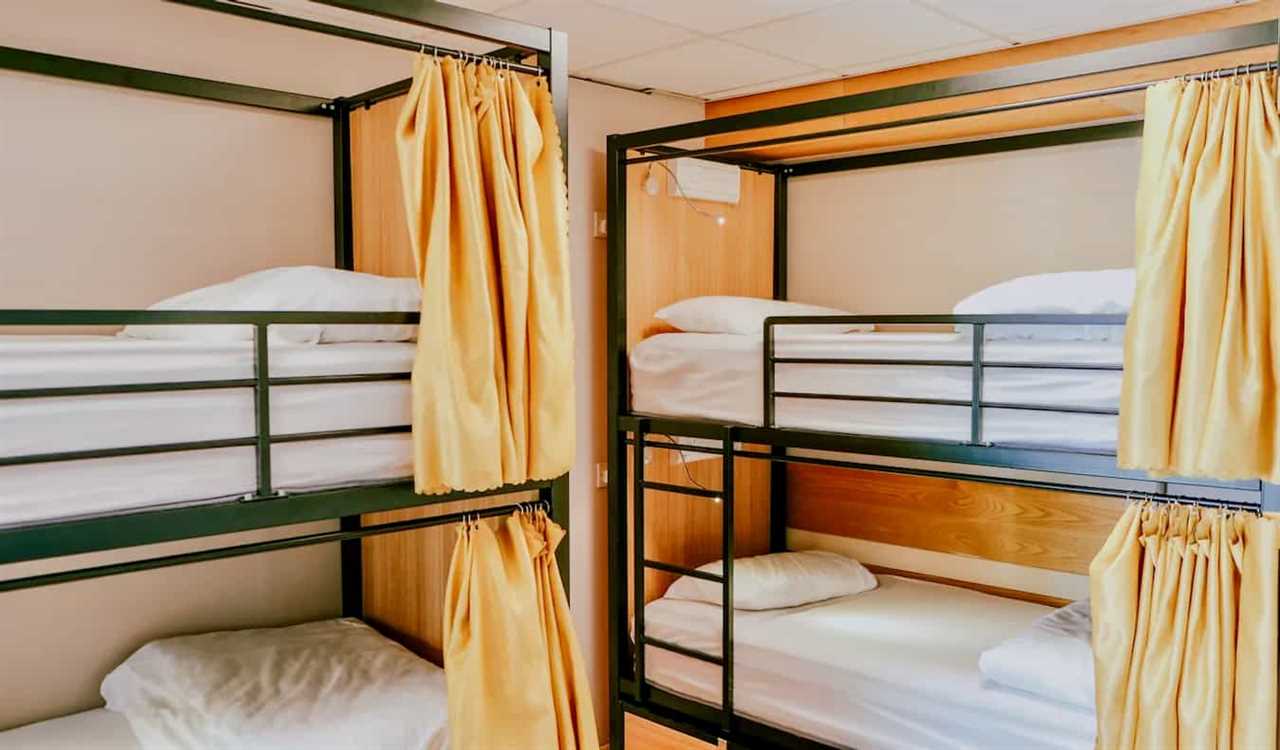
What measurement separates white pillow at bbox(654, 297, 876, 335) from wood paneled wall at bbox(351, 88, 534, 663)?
1.14m

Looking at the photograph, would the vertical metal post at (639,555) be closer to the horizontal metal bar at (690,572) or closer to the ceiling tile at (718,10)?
the horizontal metal bar at (690,572)

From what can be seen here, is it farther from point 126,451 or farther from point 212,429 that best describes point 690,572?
point 126,451

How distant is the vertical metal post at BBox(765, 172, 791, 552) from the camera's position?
14.0 ft

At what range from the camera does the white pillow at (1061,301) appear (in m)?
2.37

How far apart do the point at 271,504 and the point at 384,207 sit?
124 centimetres

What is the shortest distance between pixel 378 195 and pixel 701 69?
1.28 metres

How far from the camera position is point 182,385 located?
1.86 metres

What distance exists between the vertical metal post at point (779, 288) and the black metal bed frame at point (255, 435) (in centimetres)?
197

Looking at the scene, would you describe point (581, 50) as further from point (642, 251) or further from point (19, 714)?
Answer: point (19, 714)

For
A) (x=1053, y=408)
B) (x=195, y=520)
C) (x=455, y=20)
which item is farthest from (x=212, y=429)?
(x=1053, y=408)

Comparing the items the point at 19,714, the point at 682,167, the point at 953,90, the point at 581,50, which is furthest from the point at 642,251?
the point at 19,714

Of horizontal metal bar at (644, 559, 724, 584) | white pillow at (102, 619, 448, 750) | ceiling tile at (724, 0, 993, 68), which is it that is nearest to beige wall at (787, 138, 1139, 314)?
ceiling tile at (724, 0, 993, 68)

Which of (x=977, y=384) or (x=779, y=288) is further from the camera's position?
(x=779, y=288)

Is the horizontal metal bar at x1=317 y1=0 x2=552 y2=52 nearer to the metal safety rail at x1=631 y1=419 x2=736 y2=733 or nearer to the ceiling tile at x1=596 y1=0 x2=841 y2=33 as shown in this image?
the ceiling tile at x1=596 y1=0 x2=841 y2=33
